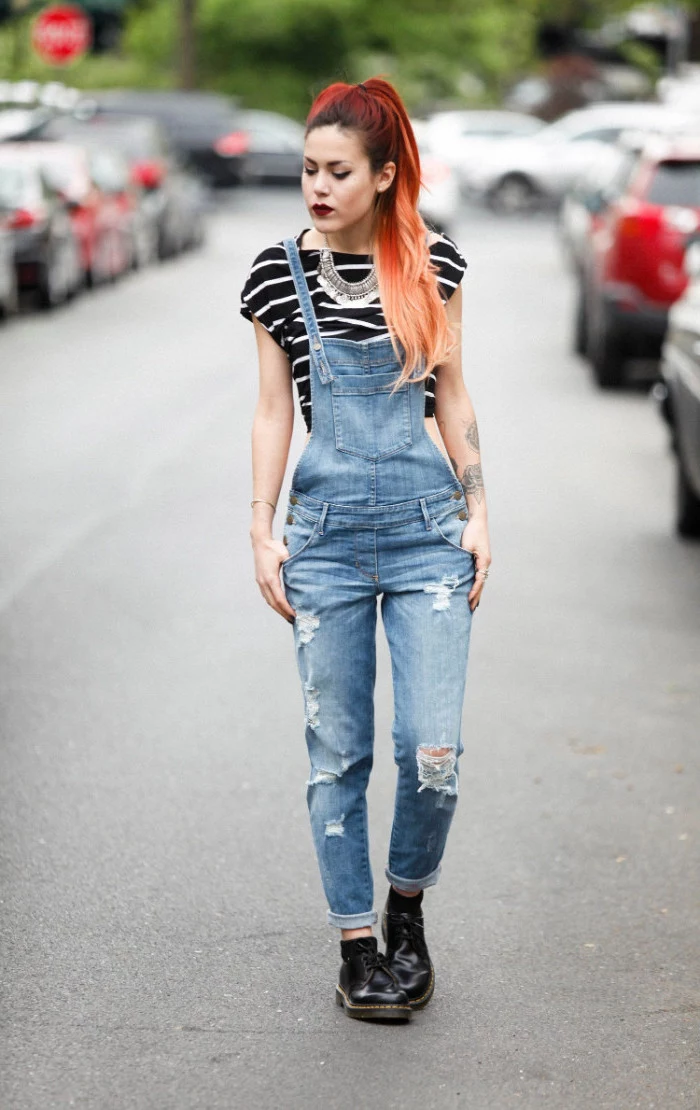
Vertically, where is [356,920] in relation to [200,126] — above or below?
above

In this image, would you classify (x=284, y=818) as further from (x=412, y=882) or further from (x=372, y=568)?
(x=372, y=568)

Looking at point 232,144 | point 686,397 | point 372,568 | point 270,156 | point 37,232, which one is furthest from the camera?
point 270,156

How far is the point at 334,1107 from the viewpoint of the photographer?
140 inches

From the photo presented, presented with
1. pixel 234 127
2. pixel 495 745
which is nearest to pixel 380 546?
pixel 495 745

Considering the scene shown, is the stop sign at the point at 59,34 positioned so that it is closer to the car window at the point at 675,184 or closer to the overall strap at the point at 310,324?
the car window at the point at 675,184

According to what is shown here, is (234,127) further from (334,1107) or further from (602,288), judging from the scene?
(334,1107)

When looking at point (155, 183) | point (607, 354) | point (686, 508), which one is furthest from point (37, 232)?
point (686, 508)

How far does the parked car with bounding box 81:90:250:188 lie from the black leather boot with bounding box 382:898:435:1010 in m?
35.0

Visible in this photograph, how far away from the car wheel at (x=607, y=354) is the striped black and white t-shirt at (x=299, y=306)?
10.4 meters

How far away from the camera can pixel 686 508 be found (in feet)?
30.2

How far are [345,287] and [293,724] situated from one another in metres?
2.67

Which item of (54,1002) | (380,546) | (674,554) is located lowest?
(674,554)

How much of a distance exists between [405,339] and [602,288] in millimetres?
10811

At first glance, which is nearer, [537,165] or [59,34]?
[59,34]
